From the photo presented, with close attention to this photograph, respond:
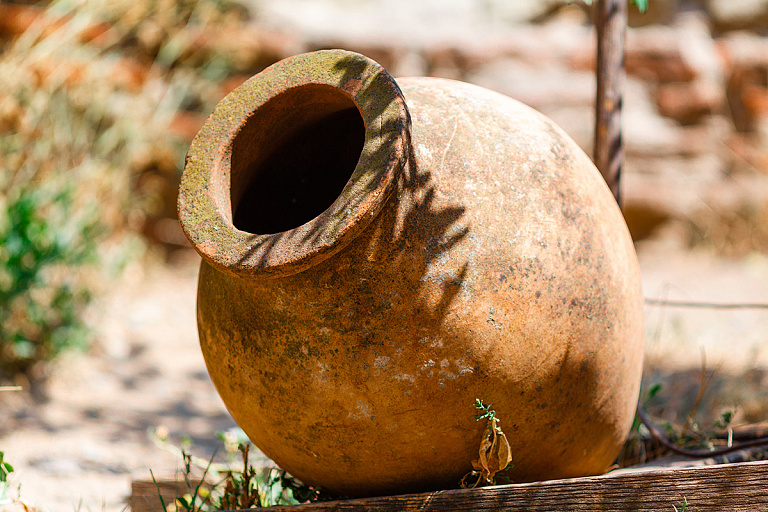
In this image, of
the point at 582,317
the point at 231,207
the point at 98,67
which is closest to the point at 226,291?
the point at 231,207

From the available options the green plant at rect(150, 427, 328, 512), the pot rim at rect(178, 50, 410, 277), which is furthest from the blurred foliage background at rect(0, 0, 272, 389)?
the pot rim at rect(178, 50, 410, 277)

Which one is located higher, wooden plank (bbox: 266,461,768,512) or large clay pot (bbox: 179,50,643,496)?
large clay pot (bbox: 179,50,643,496)

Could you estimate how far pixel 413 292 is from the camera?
141 cm

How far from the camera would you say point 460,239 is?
1.43 m

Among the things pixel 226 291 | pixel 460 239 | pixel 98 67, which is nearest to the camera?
pixel 460 239

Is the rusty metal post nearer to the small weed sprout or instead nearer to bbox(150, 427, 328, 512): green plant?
the small weed sprout

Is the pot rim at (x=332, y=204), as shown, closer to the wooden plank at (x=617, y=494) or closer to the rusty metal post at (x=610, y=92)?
the wooden plank at (x=617, y=494)

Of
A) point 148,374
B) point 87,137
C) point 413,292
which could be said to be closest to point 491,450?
point 413,292

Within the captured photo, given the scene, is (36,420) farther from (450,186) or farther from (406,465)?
(450,186)

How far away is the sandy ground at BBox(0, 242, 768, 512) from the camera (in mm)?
3047

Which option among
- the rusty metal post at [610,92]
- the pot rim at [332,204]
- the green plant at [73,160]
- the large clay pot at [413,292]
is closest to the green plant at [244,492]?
the large clay pot at [413,292]

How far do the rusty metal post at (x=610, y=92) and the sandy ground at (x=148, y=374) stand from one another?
4.82 feet

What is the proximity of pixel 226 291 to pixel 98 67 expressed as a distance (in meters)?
4.22

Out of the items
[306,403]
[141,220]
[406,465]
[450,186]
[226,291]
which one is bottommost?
[406,465]
